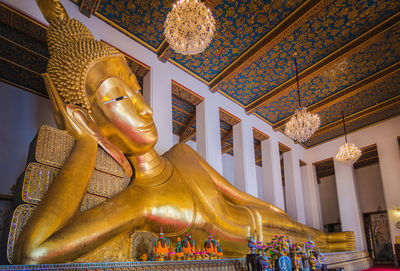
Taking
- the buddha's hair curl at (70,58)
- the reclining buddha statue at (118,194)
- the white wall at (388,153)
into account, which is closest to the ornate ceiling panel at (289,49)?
the white wall at (388,153)

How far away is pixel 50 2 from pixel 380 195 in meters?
9.47

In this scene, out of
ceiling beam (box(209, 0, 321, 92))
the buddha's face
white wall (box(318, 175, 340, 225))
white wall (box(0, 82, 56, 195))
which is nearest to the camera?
the buddha's face

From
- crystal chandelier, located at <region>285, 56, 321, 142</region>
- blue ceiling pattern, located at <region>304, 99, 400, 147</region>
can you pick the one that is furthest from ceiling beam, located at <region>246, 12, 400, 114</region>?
blue ceiling pattern, located at <region>304, 99, 400, 147</region>

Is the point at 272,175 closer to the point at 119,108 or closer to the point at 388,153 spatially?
the point at 388,153

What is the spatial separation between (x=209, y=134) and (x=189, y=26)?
223 cm

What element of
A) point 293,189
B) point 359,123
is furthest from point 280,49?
point 293,189

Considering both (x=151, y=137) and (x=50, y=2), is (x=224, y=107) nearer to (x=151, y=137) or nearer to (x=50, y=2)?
(x=151, y=137)

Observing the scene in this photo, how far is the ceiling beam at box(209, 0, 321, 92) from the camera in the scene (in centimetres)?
373

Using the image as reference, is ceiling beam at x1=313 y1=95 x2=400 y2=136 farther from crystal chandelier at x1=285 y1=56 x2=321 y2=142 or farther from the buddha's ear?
the buddha's ear

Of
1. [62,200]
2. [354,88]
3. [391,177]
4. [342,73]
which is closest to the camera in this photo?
[62,200]

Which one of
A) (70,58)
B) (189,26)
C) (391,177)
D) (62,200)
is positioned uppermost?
(189,26)

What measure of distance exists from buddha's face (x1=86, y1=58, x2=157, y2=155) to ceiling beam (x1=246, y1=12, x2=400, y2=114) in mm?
3516

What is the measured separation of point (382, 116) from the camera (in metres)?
6.68

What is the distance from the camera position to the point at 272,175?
641cm
